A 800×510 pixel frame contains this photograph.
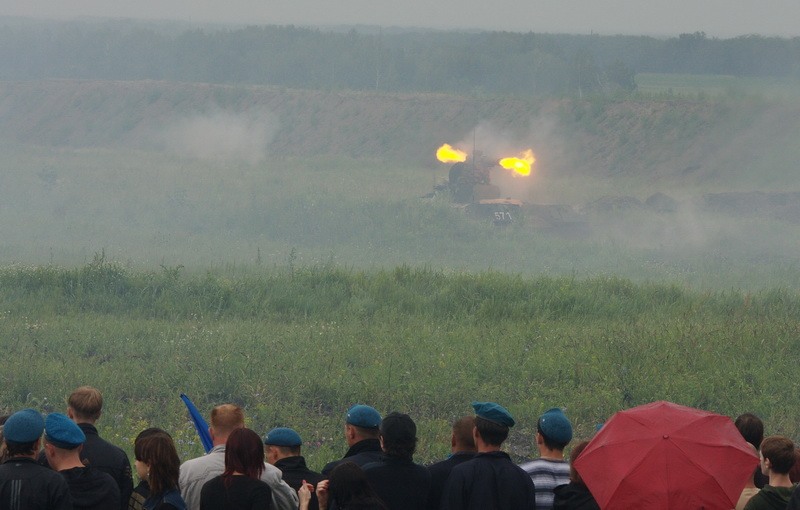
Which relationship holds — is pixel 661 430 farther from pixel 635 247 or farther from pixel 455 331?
pixel 635 247

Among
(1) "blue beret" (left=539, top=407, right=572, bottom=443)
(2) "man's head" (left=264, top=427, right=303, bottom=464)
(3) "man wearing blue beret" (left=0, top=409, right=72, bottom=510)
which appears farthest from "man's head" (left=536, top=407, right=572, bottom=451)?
(3) "man wearing blue beret" (left=0, top=409, right=72, bottom=510)

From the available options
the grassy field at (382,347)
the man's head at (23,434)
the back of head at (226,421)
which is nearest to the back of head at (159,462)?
the back of head at (226,421)

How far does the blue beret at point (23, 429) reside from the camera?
5.55m

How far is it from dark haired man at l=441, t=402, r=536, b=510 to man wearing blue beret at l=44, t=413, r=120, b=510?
1742 mm

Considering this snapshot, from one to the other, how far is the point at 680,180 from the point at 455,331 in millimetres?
31429

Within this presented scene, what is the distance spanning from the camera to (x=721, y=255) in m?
29.6

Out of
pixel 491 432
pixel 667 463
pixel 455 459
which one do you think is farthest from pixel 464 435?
pixel 667 463

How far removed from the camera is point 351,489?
5664 millimetres

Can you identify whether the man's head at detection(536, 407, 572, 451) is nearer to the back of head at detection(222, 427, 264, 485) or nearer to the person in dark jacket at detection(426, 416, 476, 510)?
the person in dark jacket at detection(426, 416, 476, 510)

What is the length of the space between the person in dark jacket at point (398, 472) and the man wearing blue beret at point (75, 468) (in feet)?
4.42

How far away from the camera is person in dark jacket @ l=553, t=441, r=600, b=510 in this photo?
6203 mm

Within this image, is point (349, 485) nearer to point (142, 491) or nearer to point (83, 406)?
point (142, 491)

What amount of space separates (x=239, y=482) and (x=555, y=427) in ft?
6.02

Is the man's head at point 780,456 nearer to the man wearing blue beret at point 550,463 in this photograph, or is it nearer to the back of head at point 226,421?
the man wearing blue beret at point 550,463
